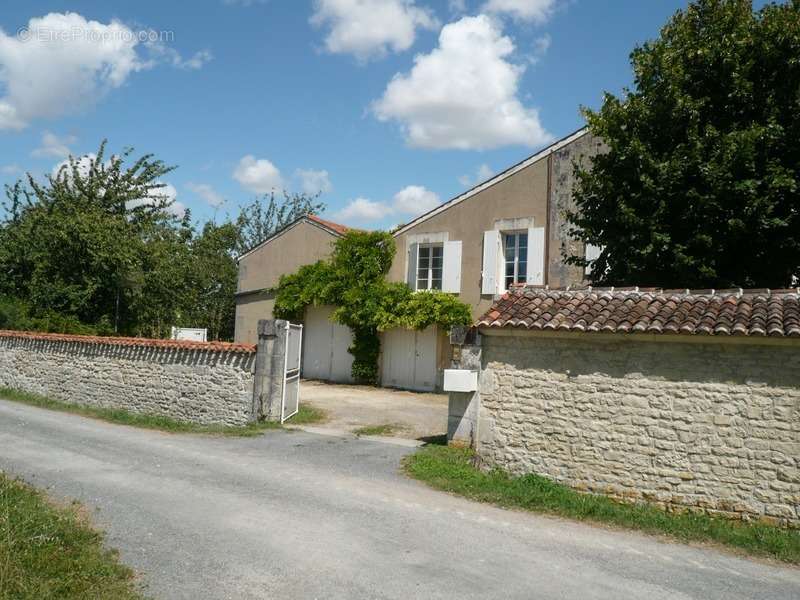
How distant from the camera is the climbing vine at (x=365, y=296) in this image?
1759 centimetres

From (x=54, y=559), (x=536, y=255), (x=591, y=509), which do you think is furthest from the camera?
(x=536, y=255)

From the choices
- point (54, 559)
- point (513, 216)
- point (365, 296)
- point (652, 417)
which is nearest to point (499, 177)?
point (513, 216)

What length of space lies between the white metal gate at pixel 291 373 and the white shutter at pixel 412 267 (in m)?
5.90

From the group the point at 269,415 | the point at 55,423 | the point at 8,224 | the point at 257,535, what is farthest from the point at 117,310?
the point at 257,535

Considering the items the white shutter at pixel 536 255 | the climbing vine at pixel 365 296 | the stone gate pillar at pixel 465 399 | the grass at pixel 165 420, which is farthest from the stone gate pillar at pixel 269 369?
the white shutter at pixel 536 255

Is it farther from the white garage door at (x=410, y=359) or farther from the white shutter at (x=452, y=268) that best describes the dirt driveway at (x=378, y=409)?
the white shutter at (x=452, y=268)

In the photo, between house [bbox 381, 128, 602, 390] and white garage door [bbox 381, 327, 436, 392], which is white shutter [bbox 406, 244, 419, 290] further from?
white garage door [bbox 381, 327, 436, 392]

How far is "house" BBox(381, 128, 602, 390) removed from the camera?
627 inches

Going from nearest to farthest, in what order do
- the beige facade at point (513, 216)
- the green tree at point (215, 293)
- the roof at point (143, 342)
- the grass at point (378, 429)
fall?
the grass at point (378, 429) → the roof at point (143, 342) → the beige facade at point (513, 216) → the green tree at point (215, 293)

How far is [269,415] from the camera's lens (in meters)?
12.2

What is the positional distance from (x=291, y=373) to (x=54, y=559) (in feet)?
26.0

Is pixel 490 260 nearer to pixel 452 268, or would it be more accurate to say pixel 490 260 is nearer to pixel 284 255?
pixel 452 268

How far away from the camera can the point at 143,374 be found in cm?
1380

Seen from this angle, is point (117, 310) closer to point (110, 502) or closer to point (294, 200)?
point (110, 502)
